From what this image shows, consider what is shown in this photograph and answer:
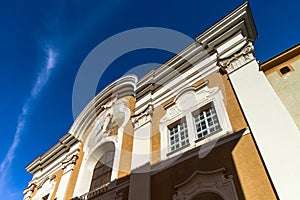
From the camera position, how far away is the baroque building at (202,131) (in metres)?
5.28

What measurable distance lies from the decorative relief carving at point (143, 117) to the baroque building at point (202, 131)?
0.18 ft

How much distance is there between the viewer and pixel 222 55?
865cm

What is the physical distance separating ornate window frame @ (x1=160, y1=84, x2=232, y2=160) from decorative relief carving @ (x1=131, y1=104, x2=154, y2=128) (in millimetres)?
738

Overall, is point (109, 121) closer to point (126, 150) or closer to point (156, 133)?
point (126, 150)

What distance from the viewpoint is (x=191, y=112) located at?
8.35 m

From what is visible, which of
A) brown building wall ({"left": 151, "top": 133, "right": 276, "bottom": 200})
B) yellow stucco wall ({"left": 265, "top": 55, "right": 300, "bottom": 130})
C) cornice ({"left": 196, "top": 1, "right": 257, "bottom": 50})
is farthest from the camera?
cornice ({"left": 196, "top": 1, "right": 257, "bottom": 50})

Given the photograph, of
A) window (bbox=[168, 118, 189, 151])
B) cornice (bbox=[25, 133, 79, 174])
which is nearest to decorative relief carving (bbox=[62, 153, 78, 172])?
cornice (bbox=[25, 133, 79, 174])

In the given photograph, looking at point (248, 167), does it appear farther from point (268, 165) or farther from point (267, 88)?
point (267, 88)

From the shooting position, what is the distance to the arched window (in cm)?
1019

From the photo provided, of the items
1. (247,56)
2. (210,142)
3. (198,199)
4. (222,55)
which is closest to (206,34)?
(222,55)

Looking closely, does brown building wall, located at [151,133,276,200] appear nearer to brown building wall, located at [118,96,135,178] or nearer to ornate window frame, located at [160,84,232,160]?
ornate window frame, located at [160,84,232,160]

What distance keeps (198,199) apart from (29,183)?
1423 centimetres

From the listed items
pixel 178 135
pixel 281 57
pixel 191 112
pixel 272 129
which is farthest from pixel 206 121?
pixel 281 57

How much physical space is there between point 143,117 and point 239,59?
4.72 metres
